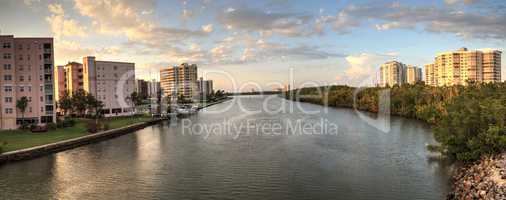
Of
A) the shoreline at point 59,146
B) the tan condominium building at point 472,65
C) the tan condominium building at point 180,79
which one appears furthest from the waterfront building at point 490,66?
the tan condominium building at point 180,79

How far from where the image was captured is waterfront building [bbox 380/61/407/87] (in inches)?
4838

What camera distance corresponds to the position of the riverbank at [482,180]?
12523 millimetres

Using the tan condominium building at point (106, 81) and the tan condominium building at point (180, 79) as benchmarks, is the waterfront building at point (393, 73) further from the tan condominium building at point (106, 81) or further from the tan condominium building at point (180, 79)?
the tan condominium building at point (106, 81)

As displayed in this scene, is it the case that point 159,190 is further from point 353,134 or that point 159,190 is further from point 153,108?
point 153,108

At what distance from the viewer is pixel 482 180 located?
→ 13.8 metres

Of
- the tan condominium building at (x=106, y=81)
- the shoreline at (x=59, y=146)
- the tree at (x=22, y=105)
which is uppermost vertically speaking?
the tan condominium building at (x=106, y=81)

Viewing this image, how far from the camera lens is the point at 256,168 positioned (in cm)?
1931

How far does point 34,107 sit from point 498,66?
10402 cm

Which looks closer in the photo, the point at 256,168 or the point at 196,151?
the point at 256,168

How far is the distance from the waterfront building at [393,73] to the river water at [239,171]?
327ft

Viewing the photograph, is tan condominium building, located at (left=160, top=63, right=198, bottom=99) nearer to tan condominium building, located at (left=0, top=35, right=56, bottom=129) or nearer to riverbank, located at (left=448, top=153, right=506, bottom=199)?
tan condominium building, located at (left=0, top=35, right=56, bottom=129)

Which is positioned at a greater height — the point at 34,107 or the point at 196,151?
the point at 34,107

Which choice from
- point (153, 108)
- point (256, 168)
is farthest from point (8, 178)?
point (153, 108)

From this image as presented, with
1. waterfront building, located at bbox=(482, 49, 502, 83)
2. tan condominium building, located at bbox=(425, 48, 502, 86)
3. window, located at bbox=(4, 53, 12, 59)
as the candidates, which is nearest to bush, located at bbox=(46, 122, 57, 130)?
window, located at bbox=(4, 53, 12, 59)
